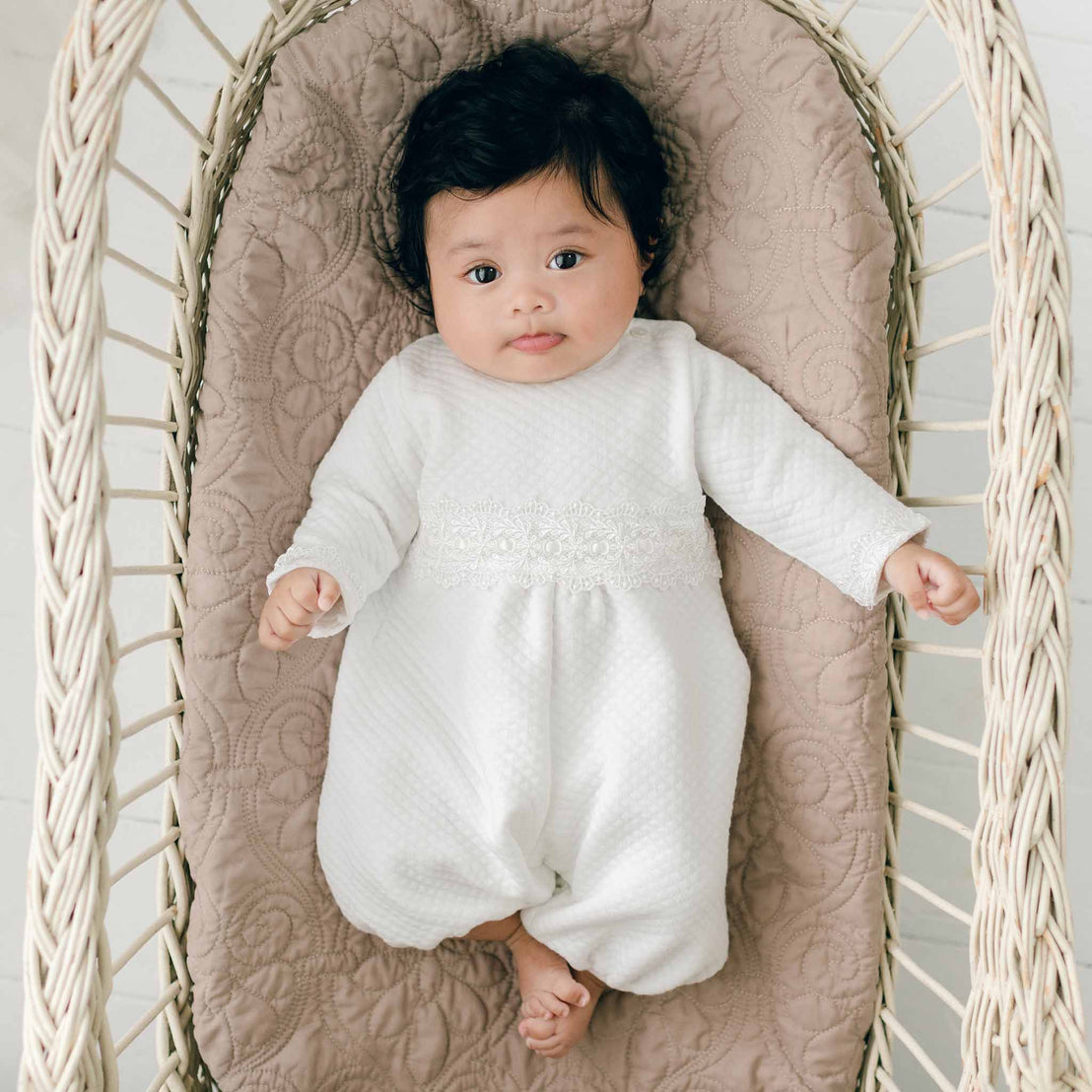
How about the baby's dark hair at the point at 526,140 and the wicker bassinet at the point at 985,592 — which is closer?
the wicker bassinet at the point at 985,592

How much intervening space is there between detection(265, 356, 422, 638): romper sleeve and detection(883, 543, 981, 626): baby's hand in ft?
1.66

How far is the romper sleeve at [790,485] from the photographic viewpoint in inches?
40.9

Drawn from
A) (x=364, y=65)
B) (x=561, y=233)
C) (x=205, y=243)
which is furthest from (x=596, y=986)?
(x=364, y=65)

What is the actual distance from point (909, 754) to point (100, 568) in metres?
1.12

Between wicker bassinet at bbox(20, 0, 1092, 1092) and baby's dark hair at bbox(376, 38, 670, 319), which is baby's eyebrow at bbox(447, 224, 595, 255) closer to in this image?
baby's dark hair at bbox(376, 38, 670, 319)

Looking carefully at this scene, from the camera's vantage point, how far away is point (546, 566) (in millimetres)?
1084

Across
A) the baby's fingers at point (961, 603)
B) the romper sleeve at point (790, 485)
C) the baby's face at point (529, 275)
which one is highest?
the baby's face at point (529, 275)

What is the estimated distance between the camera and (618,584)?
1086 millimetres

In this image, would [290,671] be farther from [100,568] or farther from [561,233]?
[561,233]

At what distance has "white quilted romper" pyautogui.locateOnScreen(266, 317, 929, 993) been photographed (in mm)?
1046

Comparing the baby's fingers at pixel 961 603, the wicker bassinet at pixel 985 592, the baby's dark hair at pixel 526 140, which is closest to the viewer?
the wicker bassinet at pixel 985 592

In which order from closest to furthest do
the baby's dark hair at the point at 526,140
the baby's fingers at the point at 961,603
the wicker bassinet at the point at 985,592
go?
1. the wicker bassinet at the point at 985,592
2. the baby's fingers at the point at 961,603
3. the baby's dark hair at the point at 526,140

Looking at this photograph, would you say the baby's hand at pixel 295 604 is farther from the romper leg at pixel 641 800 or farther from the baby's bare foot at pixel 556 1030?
the baby's bare foot at pixel 556 1030

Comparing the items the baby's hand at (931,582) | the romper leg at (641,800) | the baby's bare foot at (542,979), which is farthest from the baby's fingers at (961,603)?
the baby's bare foot at (542,979)
